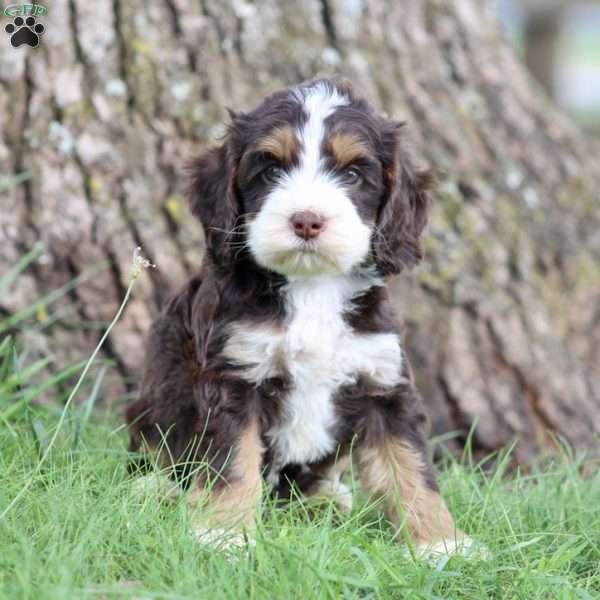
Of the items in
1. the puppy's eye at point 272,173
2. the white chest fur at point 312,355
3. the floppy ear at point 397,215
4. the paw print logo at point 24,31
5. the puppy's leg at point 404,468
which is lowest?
the puppy's leg at point 404,468

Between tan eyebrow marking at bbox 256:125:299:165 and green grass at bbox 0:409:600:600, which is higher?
tan eyebrow marking at bbox 256:125:299:165

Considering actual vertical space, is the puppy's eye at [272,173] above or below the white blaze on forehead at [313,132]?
below

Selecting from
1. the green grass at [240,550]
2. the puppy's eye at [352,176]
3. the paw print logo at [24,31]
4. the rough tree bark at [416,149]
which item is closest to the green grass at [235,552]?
the green grass at [240,550]

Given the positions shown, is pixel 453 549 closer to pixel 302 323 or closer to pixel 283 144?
pixel 302 323

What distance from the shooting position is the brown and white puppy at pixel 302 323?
392 cm

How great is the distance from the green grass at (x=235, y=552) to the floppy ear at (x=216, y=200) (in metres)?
0.91

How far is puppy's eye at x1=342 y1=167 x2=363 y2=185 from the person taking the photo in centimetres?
400

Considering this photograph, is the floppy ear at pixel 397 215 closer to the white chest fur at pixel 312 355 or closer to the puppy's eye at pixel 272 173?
the white chest fur at pixel 312 355

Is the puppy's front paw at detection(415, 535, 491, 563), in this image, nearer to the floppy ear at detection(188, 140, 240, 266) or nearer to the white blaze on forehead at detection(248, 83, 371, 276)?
the white blaze on forehead at detection(248, 83, 371, 276)

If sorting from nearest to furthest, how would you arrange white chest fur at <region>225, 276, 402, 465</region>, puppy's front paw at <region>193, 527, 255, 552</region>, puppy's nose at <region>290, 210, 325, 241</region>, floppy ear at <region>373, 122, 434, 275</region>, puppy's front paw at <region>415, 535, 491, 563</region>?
1. puppy's front paw at <region>193, 527, 255, 552</region>
2. puppy's front paw at <region>415, 535, 491, 563</region>
3. puppy's nose at <region>290, 210, 325, 241</region>
4. white chest fur at <region>225, 276, 402, 465</region>
5. floppy ear at <region>373, 122, 434, 275</region>

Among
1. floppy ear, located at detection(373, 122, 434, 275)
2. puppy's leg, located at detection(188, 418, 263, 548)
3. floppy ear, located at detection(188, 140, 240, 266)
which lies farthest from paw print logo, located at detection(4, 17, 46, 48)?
puppy's leg, located at detection(188, 418, 263, 548)

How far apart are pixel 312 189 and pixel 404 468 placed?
45.3 inches

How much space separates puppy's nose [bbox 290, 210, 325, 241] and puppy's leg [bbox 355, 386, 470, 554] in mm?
801

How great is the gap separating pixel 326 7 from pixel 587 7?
10.1 meters
